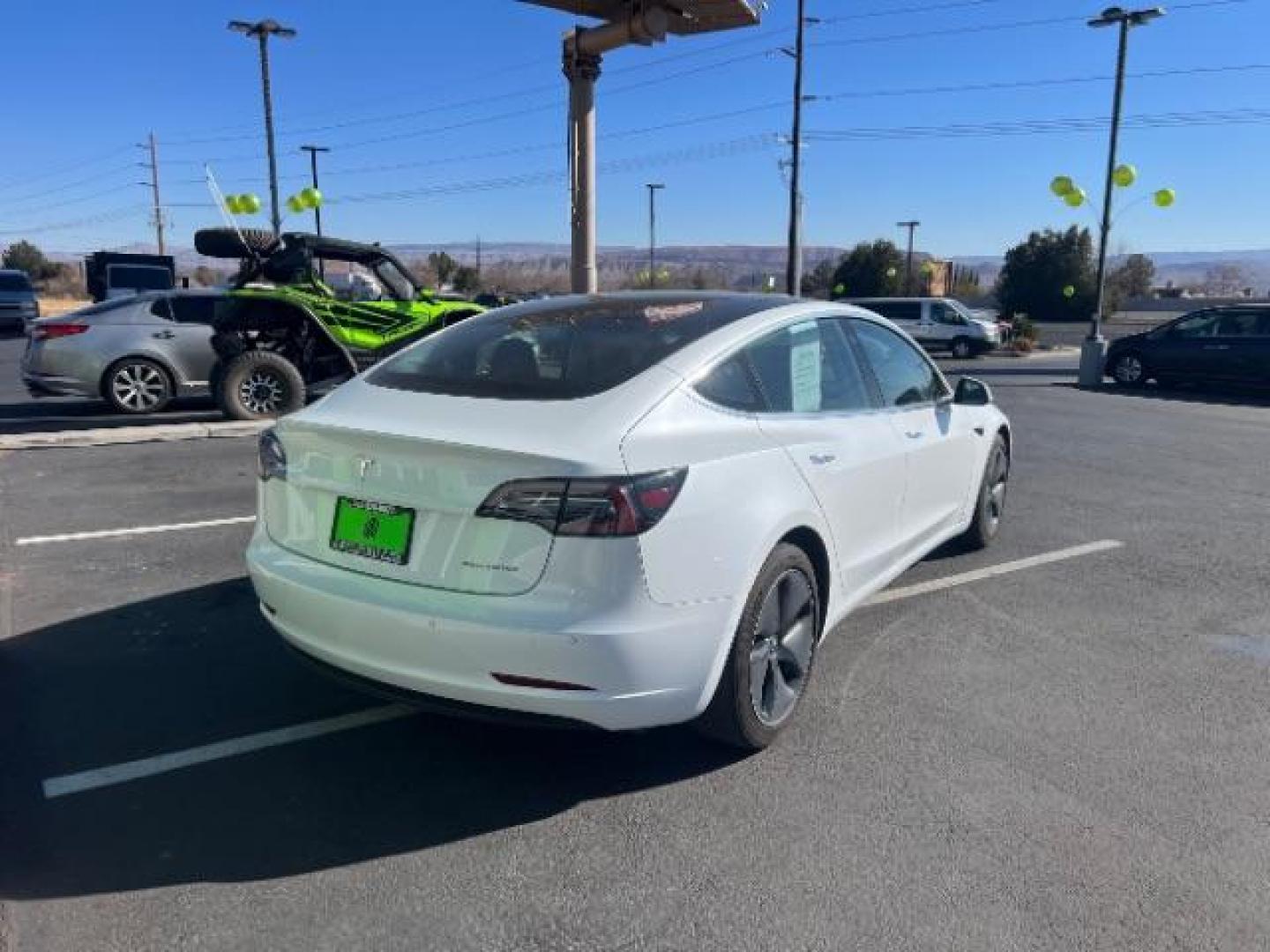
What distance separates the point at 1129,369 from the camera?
1911 centimetres

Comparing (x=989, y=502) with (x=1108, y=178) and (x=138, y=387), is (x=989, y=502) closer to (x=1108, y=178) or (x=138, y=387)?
(x=138, y=387)

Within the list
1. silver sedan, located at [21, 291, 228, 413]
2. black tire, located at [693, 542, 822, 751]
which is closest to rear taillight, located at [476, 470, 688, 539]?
black tire, located at [693, 542, 822, 751]

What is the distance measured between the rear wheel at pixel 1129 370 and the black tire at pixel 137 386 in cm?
1669

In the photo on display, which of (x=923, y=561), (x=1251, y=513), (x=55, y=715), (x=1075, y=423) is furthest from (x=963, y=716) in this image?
(x=1075, y=423)

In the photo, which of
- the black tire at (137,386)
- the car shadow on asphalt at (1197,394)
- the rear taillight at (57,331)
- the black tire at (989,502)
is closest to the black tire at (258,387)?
the black tire at (137,386)

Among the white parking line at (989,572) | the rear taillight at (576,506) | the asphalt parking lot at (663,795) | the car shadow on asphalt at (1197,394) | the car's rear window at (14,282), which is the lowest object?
the car shadow on asphalt at (1197,394)

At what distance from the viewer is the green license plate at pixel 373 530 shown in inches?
116

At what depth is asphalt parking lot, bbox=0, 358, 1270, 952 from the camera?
2537 mm

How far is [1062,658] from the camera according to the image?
4.31m

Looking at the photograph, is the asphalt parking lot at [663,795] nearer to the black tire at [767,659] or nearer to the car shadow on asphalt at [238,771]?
the car shadow on asphalt at [238,771]

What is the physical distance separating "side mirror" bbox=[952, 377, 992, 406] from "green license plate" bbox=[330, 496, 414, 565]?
127 inches

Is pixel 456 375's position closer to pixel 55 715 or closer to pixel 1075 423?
pixel 55 715

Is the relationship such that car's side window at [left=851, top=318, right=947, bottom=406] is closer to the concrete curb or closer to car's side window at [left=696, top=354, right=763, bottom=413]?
car's side window at [left=696, top=354, right=763, bottom=413]

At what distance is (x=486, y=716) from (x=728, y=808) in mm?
803
